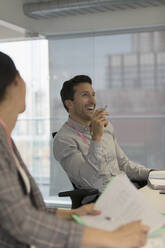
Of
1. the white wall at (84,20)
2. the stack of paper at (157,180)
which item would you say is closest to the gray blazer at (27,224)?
the stack of paper at (157,180)

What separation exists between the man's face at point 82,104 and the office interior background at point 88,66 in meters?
2.05

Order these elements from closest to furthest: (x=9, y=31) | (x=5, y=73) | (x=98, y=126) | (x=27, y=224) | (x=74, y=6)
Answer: (x=27, y=224) → (x=5, y=73) → (x=98, y=126) → (x=74, y=6) → (x=9, y=31)

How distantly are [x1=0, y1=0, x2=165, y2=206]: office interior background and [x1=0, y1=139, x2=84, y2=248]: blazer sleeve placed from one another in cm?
388

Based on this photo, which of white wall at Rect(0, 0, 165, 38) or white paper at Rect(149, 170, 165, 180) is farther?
white wall at Rect(0, 0, 165, 38)

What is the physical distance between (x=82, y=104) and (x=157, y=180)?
89cm

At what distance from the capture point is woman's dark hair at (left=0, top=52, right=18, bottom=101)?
3.57ft

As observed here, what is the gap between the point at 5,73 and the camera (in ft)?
3.59

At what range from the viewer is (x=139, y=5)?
4.46 metres

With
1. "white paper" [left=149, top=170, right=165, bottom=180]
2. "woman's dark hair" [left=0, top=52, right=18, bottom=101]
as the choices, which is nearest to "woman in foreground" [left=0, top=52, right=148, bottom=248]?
"woman's dark hair" [left=0, top=52, right=18, bottom=101]

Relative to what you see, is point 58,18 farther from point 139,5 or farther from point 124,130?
point 124,130

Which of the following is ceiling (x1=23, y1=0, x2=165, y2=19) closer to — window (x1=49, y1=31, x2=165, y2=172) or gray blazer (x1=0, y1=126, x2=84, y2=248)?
window (x1=49, y1=31, x2=165, y2=172)

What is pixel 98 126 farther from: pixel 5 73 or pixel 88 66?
pixel 88 66

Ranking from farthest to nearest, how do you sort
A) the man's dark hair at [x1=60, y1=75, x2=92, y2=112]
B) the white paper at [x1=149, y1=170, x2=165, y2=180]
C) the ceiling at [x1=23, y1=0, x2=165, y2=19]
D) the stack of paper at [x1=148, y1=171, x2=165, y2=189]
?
the ceiling at [x1=23, y1=0, x2=165, y2=19] → the man's dark hair at [x1=60, y1=75, x2=92, y2=112] → the white paper at [x1=149, y1=170, x2=165, y2=180] → the stack of paper at [x1=148, y1=171, x2=165, y2=189]

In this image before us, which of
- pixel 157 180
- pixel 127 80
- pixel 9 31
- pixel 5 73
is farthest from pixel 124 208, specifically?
pixel 9 31
